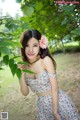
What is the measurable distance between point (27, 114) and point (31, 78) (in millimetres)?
3442

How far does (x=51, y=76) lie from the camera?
241cm

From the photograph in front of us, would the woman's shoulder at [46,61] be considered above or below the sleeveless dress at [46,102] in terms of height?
above

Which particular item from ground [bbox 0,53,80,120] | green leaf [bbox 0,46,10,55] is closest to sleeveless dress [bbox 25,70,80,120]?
green leaf [bbox 0,46,10,55]

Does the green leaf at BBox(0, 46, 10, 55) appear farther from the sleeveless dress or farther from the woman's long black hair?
the sleeveless dress

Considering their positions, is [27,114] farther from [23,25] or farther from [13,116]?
[23,25]

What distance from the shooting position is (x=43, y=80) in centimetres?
249

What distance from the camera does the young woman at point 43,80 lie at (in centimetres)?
241

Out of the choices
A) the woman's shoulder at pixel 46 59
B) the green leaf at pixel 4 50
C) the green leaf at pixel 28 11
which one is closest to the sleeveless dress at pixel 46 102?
the woman's shoulder at pixel 46 59

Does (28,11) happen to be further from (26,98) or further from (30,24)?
(26,98)

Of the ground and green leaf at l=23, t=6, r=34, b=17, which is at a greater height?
green leaf at l=23, t=6, r=34, b=17

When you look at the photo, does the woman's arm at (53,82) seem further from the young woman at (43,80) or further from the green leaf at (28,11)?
the green leaf at (28,11)

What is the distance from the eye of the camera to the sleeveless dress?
249 cm

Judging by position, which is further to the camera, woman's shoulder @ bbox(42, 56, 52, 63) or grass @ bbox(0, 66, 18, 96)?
grass @ bbox(0, 66, 18, 96)

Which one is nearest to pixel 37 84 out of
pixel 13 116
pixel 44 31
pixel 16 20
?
pixel 16 20
